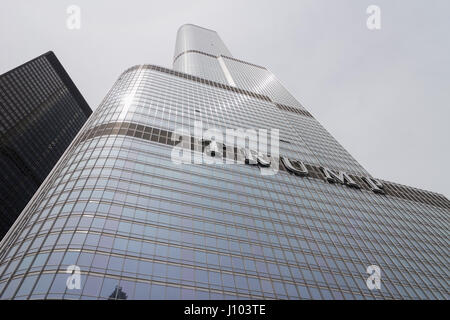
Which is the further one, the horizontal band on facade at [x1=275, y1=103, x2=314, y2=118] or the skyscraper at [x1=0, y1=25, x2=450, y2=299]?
the horizontal band on facade at [x1=275, y1=103, x2=314, y2=118]

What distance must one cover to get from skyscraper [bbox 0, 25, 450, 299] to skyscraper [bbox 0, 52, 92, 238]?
9119 centimetres

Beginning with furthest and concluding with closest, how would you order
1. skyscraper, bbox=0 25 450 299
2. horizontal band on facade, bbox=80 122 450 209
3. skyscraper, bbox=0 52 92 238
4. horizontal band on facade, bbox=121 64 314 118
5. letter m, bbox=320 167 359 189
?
skyscraper, bbox=0 52 92 238 → horizontal band on facade, bbox=121 64 314 118 → letter m, bbox=320 167 359 189 → horizontal band on facade, bbox=80 122 450 209 → skyscraper, bbox=0 25 450 299

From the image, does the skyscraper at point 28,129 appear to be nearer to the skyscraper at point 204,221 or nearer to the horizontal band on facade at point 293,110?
the skyscraper at point 204,221

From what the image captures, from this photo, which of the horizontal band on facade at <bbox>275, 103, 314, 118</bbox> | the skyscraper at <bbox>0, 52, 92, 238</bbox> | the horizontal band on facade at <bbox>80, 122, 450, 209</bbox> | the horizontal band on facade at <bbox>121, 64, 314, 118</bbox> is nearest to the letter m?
the horizontal band on facade at <bbox>80, 122, 450, 209</bbox>

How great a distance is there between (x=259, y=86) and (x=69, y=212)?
368 ft

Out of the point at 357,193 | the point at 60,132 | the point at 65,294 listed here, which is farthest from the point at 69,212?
the point at 60,132

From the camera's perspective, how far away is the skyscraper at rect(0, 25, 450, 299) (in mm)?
29500

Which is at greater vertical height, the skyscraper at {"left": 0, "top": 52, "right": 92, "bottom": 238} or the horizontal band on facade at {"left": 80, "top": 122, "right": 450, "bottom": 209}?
the skyscraper at {"left": 0, "top": 52, "right": 92, "bottom": 238}

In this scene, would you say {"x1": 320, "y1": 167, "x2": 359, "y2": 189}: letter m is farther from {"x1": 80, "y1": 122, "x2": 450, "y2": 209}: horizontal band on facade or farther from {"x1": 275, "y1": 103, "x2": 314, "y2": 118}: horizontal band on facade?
{"x1": 275, "y1": 103, "x2": 314, "y2": 118}: horizontal band on facade

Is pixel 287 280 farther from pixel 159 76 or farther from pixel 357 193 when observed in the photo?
pixel 159 76

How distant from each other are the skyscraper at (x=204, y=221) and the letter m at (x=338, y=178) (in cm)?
34

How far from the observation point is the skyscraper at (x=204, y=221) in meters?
29.5

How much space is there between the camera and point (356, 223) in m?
51.1

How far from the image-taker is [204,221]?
39406 mm
